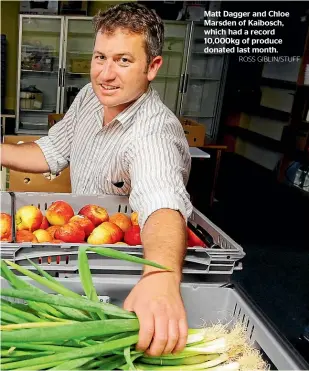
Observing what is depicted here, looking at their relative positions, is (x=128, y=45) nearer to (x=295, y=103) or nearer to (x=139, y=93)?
(x=139, y=93)

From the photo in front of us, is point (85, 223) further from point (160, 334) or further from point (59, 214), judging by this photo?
point (160, 334)

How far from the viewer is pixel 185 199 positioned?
1455 mm

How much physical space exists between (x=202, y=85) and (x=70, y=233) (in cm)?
622

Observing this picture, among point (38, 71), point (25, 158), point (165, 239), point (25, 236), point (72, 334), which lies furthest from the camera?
point (38, 71)

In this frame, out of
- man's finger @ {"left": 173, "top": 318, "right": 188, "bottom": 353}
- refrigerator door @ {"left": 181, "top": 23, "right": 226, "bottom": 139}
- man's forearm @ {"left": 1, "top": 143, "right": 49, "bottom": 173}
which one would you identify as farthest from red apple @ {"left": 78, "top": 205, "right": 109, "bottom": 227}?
refrigerator door @ {"left": 181, "top": 23, "right": 226, "bottom": 139}

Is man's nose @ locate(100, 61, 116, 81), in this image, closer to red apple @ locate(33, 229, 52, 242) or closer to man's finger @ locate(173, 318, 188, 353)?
red apple @ locate(33, 229, 52, 242)

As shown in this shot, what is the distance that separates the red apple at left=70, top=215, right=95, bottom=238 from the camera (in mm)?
1583

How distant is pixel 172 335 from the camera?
0.91 metres

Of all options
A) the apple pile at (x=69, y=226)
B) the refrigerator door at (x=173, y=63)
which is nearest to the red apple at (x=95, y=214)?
the apple pile at (x=69, y=226)

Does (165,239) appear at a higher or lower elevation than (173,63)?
lower

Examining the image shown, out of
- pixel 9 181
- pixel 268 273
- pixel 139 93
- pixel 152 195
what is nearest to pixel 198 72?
pixel 268 273

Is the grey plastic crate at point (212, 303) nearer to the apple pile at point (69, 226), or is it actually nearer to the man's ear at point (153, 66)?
the apple pile at point (69, 226)

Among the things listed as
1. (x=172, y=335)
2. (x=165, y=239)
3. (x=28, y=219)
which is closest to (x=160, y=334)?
(x=172, y=335)

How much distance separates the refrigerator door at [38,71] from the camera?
21.4 feet
